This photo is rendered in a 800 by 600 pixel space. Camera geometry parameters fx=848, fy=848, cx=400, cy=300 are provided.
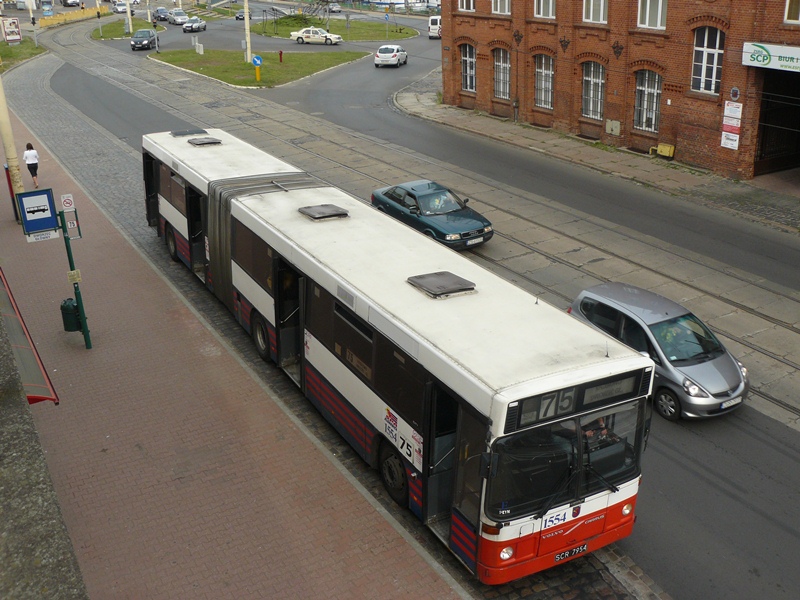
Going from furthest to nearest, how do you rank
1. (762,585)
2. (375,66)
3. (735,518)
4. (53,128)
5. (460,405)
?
(375,66) → (53,128) → (735,518) → (762,585) → (460,405)

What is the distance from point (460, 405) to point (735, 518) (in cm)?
457

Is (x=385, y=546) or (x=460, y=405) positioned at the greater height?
(x=460, y=405)

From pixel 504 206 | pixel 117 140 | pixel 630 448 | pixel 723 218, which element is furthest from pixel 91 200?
pixel 630 448

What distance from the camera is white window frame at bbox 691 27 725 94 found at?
27.7 m

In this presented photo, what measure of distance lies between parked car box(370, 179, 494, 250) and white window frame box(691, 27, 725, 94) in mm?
11876

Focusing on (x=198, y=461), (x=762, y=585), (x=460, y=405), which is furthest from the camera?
(x=198, y=461)

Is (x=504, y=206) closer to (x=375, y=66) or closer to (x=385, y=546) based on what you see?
(x=385, y=546)

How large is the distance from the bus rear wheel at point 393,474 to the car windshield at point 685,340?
5.20 meters

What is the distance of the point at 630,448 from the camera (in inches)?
360

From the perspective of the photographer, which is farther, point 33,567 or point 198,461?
point 198,461

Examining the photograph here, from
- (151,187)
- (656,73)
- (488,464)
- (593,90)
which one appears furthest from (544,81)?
(488,464)

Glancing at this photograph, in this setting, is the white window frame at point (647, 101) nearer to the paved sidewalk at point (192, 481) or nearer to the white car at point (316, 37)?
the paved sidewalk at point (192, 481)

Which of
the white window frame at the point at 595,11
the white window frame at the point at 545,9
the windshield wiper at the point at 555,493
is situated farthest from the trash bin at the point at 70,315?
the white window frame at the point at 545,9

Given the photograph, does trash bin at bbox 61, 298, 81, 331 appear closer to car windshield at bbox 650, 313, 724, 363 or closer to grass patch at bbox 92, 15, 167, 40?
car windshield at bbox 650, 313, 724, 363
